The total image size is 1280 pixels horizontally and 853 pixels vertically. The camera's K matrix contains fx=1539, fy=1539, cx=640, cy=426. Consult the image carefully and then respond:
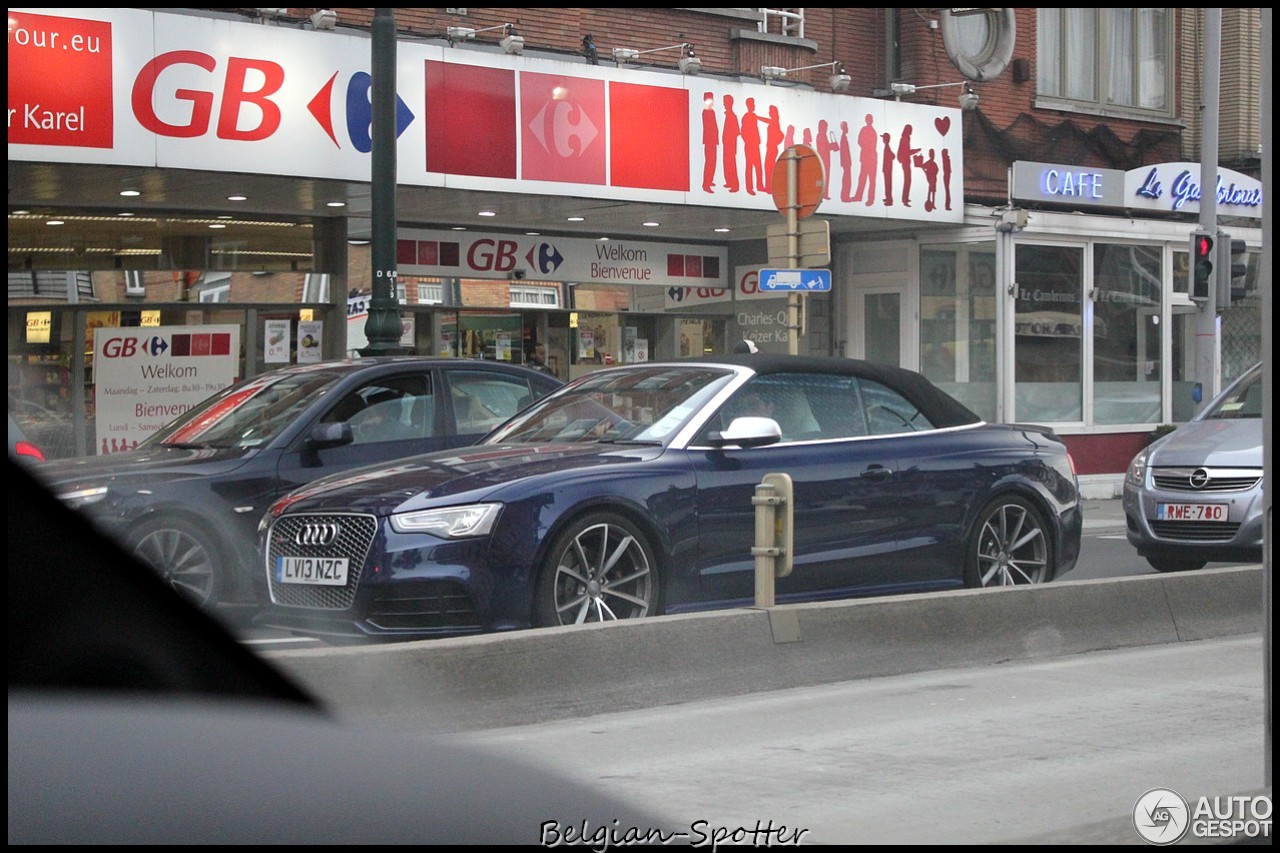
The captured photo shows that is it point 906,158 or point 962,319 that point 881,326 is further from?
point 906,158

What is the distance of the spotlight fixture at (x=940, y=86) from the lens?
20.4 m

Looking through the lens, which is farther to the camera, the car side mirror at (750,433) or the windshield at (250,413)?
the windshield at (250,413)

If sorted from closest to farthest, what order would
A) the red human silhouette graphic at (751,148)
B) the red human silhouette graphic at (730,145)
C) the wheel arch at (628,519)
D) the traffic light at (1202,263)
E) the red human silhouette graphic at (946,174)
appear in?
the wheel arch at (628,519), the red human silhouette graphic at (730,145), the red human silhouette graphic at (751,148), the traffic light at (1202,263), the red human silhouette graphic at (946,174)

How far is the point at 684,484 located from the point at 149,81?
8.28 m

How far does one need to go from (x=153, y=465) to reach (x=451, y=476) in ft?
8.56

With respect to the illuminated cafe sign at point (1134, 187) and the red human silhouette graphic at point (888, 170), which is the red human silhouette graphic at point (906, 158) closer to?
the red human silhouette graphic at point (888, 170)

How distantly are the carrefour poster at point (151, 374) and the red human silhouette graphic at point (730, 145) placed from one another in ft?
19.1

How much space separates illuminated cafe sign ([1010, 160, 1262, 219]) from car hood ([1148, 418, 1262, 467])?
9.89 m

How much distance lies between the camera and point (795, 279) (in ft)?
43.7

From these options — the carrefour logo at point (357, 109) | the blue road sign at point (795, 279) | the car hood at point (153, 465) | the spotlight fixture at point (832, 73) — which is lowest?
the car hood at point (153, 465)

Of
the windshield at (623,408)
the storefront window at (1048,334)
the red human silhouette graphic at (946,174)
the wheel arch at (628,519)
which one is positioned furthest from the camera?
the storefront window at (1048,334)

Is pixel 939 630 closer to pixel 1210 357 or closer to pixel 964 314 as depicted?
pixel 1210 357

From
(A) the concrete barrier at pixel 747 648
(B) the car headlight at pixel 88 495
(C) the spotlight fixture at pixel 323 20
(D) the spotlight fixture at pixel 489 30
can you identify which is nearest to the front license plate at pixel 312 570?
(A) the concrete barrier at pixel 747 648

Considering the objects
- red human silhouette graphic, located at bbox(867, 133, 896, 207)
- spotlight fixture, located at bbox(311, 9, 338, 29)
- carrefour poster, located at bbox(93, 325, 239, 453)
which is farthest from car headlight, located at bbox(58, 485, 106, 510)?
red human silhouette graphic, located at bbox(867, 133, 896, 207)
